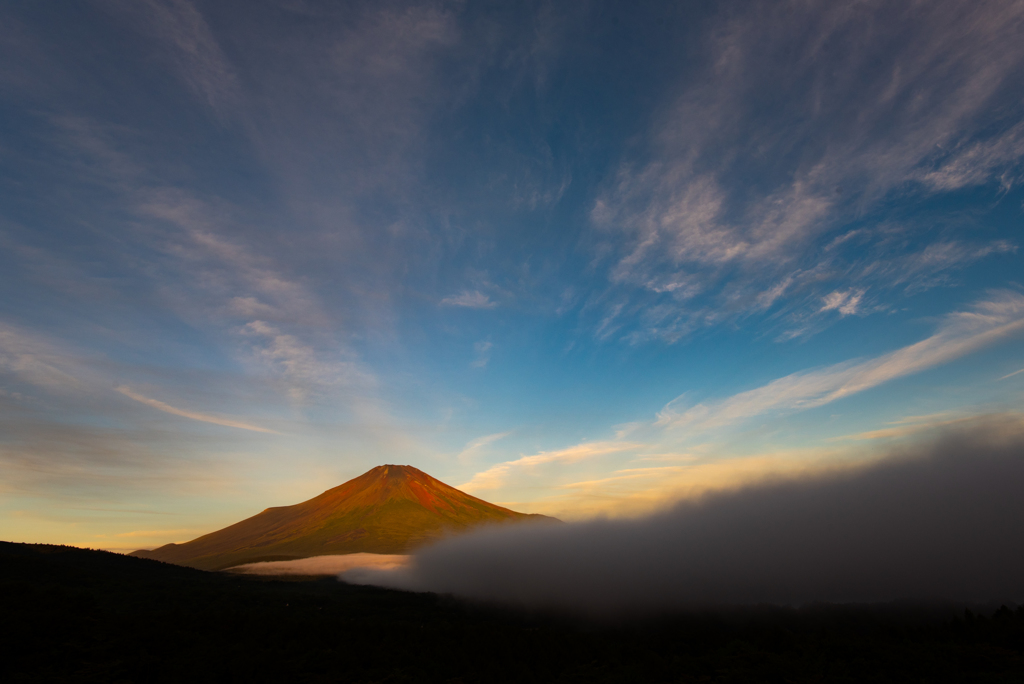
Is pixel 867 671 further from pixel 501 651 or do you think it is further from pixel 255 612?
pixel 255 612

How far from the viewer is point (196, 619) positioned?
129000mm

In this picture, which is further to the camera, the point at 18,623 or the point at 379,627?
the point at 379,627

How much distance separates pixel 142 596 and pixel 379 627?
267ft

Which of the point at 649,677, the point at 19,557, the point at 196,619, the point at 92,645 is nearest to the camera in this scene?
the point at 92,645

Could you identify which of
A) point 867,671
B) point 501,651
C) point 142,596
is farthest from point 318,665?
point 867,671

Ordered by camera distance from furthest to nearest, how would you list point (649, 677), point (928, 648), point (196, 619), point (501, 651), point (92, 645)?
point (501, 651)
point (196, 619)
point (928, 648)
point (649, 677)
point (92, 645)

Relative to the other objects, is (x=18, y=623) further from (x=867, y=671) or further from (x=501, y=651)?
(x=867, y=671)

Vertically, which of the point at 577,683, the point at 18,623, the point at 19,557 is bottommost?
the point at 577,683

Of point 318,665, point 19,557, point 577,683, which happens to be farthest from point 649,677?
point 19,557

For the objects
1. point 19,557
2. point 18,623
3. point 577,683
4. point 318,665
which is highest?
point 19,557

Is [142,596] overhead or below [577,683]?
overhead

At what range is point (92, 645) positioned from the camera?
83812mm

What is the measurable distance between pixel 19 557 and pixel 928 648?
983 feet

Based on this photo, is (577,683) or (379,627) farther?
(379,627)
